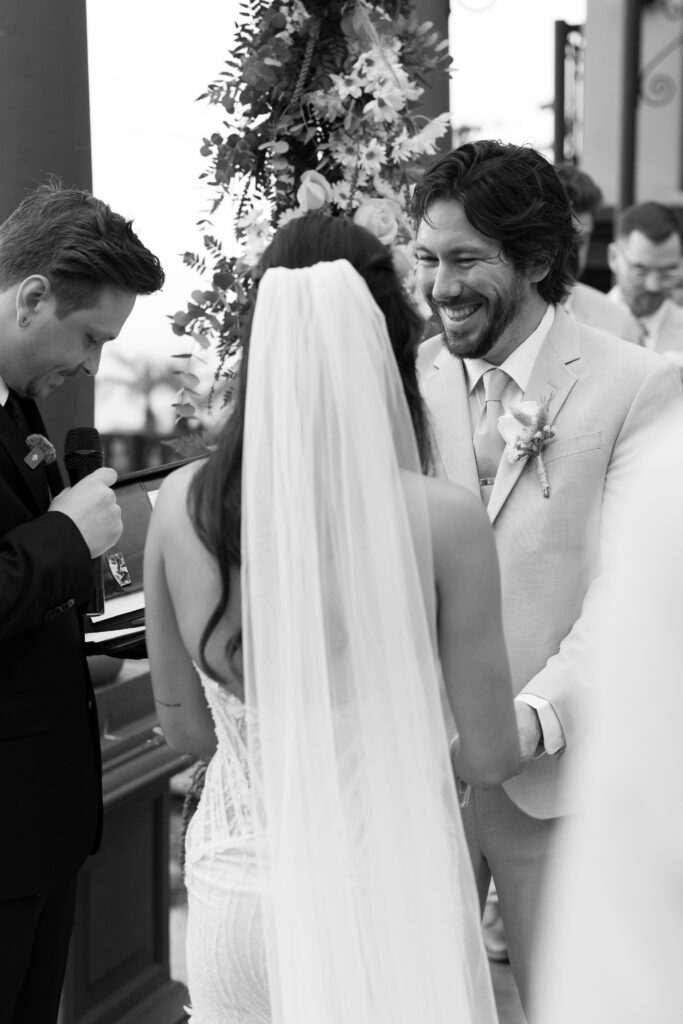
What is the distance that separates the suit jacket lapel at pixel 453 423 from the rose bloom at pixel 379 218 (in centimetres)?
38

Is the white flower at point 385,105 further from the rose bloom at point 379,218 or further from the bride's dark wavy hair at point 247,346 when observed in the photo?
the bride's dark wavy hair at point 247,346

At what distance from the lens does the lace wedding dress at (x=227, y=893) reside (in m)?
1.92

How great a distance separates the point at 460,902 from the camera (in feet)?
6.27

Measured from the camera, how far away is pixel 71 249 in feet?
7.22

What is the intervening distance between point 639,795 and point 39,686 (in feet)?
5.19

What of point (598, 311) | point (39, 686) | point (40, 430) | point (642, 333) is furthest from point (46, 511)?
point (642, 333)

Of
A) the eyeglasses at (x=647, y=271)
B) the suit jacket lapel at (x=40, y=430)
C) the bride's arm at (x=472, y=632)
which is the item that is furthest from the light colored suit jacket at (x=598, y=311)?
the bride's arm at (x=472, y=632)

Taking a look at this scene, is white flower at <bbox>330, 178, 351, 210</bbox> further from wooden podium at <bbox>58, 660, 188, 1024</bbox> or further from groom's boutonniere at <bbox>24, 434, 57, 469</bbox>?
wooden podium at <bbox>58, 660, 188, 1024</bbox>

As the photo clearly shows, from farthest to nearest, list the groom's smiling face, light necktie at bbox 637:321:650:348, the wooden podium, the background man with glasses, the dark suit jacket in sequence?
the background man with glasses → light necktie at bbox 637:321:650:348 → the wooden podium → the groom's smiling face → the dark suit jacket

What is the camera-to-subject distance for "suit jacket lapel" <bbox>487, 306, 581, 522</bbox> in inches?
95.6

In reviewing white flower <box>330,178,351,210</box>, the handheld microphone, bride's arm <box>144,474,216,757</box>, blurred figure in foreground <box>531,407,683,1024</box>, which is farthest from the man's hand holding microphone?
blurred figure in foreground <box>531,407,683,1024</box>

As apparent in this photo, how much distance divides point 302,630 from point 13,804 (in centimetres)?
75

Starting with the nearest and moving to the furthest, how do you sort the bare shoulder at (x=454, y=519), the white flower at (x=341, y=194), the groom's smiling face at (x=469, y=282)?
the bare shoulder at (x=454, y=519)
the groom's smiling face at (x=469, y=282)
the white flower at (x=341, y=194)

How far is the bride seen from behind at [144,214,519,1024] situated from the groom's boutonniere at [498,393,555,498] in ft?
1.79
